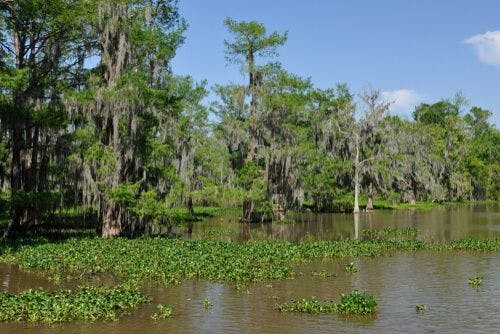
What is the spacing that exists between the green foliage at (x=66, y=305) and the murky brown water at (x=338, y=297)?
43 centimetres

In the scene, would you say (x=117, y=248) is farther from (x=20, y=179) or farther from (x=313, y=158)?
(x=313, y=158)

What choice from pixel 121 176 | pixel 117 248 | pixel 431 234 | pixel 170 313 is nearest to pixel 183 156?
pixel 121 176

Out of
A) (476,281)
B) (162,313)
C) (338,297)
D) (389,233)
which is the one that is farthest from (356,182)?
(162,313)

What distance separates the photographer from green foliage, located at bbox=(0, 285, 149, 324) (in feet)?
44.6

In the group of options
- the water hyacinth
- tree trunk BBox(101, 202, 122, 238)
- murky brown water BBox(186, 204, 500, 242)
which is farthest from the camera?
murky brown water BBox(186, 204, 500, 242)

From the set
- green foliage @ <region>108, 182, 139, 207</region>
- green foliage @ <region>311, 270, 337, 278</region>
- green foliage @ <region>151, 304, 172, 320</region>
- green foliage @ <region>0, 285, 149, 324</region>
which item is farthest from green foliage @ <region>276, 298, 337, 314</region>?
green foliage @ <region>108, 182, 139, 207</region>

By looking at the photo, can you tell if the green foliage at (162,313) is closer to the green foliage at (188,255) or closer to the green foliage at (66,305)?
the green foliage at (66,305)

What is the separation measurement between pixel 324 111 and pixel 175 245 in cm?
3679

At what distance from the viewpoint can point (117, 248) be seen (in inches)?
940

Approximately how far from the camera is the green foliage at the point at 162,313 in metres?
13.9

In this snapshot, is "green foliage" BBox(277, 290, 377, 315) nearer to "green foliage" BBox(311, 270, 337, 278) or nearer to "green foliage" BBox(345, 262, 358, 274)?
"green foliage" BBox(311, 270, 337, 278)

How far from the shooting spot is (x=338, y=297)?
53.2 feet

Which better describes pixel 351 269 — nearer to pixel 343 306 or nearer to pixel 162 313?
pixel 343 306

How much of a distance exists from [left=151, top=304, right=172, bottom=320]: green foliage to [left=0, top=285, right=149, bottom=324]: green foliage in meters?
0.89
